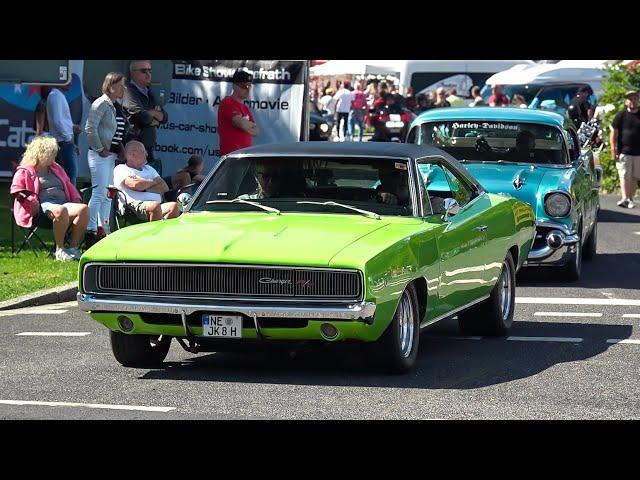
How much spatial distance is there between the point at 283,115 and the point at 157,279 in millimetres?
12686

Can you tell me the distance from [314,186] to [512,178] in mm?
5196

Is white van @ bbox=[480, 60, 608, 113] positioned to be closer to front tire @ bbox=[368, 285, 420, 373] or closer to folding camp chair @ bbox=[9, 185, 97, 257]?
folding camp chair @ bbox=[9, 185, 97, 257]

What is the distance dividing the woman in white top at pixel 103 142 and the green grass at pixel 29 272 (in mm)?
750

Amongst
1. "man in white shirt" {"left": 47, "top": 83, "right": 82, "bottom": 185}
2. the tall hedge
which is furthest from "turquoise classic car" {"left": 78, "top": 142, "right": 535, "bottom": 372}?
the tall hedge

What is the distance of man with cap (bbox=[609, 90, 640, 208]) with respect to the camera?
83.3 feet

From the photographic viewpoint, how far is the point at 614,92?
28797mm

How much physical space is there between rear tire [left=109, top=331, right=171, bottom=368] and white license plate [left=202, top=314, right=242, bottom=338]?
757 millimetres

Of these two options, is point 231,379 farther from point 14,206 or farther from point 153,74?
point 153,74

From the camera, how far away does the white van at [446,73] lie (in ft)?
146

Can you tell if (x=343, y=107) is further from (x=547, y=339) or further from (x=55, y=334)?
(x=547, y=339)

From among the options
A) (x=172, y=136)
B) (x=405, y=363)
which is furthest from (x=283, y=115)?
(x=405, y=363)

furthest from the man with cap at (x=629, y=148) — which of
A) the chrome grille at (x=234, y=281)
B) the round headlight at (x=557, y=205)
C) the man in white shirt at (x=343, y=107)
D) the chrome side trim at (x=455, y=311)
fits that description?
the man in white shirt at (x=343, y=107)

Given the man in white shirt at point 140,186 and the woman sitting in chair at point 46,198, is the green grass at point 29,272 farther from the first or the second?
the man in white shirt at point 140,186
